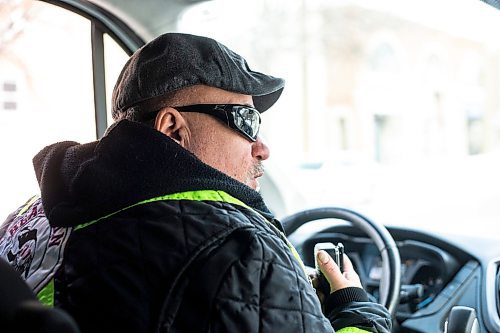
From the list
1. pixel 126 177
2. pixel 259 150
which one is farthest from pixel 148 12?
pixel 126 177

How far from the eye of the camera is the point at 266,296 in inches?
54.9

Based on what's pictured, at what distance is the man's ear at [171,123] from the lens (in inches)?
66.2

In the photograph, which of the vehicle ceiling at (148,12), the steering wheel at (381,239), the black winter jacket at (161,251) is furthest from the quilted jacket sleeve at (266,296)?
the vehicle ceiling at (148,12)

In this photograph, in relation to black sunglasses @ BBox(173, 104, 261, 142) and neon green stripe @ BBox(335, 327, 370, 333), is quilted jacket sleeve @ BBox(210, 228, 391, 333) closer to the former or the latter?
neon green stripe @ BBox(335, 327, 370, 333)

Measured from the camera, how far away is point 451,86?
806 inches

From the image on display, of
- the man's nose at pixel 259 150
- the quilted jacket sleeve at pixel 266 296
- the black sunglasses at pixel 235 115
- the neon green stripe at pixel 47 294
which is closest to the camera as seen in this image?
the quilted jacket sleeve at pixel 266 296

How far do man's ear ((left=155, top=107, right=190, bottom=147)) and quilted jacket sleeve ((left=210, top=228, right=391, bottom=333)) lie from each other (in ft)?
1.24

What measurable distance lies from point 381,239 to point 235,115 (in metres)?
1.09

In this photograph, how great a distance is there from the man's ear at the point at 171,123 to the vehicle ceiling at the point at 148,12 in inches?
46.7

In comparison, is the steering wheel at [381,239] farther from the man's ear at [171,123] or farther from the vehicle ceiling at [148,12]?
the man's ear at [171,123]

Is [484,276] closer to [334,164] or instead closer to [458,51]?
[334,164]

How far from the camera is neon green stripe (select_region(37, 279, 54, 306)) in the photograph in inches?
57.6

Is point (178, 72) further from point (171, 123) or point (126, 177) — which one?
point (126, 177)

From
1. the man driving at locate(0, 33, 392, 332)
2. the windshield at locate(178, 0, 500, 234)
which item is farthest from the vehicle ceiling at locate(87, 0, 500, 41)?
the windshield at locate(178, 0, 500, 234)
